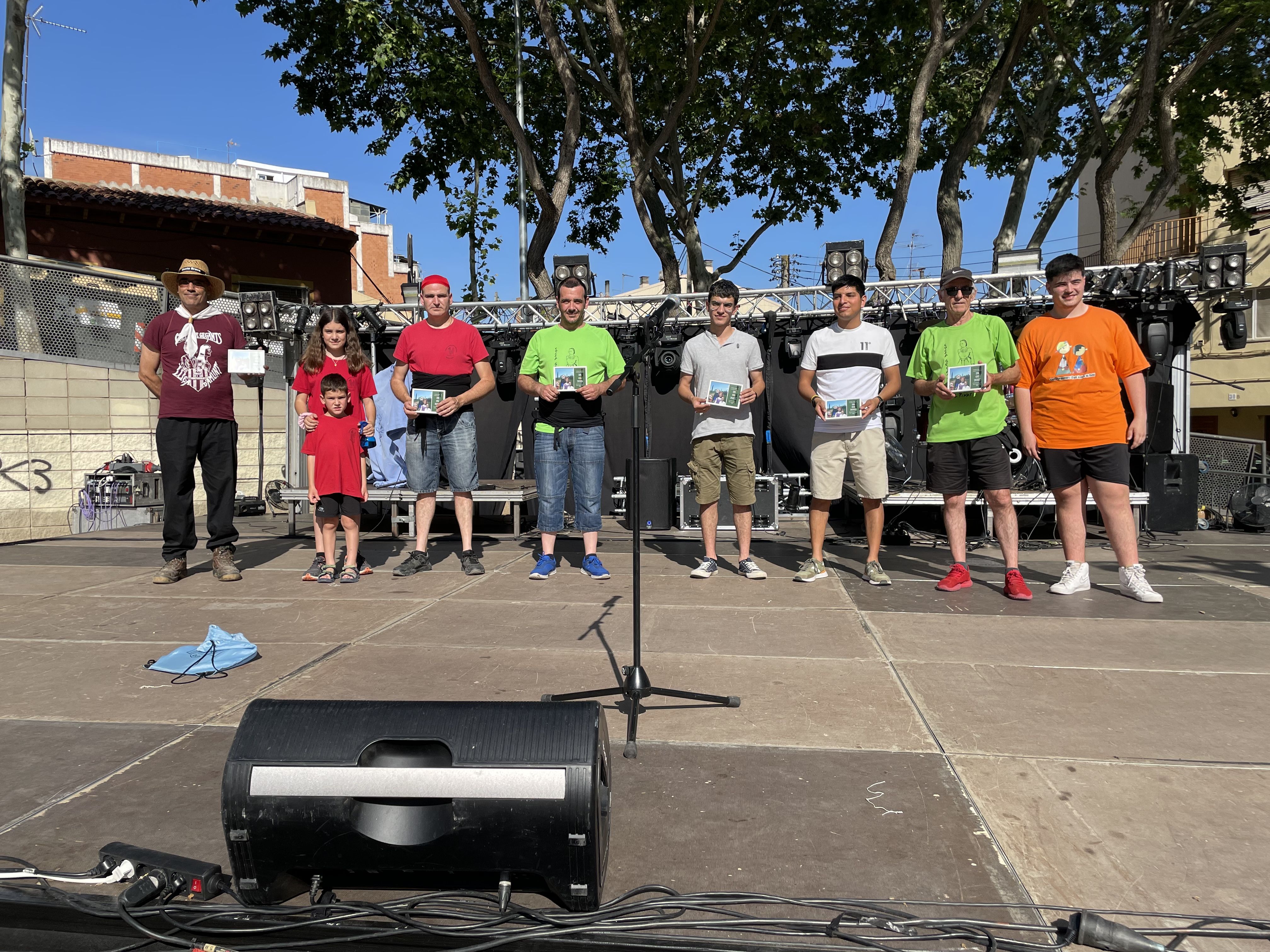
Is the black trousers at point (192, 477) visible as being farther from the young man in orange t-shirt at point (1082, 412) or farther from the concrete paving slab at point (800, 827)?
the young man in orange t-shirt at point (1082, 412)

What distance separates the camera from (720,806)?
2424mm

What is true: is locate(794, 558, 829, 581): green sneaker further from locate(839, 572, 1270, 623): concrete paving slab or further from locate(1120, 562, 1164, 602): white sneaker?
locate(1120, 562, 1164, 602): white sneaker

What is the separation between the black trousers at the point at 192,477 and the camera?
230 inches

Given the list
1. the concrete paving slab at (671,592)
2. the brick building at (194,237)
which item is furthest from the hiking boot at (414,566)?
the brick building at (194,237)

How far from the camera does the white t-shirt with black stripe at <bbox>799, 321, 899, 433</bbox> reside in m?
5.58

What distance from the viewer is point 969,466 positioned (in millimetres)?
5523

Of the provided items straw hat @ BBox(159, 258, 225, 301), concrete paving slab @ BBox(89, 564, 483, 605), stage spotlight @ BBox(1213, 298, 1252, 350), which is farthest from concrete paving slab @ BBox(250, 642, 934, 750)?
stage spotlight @ BBox(1213, 298, 1252, 350)

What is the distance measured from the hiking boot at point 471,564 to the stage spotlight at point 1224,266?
8.01m

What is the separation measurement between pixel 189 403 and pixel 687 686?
13.9 ft

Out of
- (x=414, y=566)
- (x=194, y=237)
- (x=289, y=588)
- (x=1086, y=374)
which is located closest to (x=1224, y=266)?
(x=1086, y=374)

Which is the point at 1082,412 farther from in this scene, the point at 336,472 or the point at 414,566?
the point at 336,472

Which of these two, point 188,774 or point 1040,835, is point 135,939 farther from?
point 1040,835

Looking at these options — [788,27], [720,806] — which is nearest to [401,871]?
[720,806]

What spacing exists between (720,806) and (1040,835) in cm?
84
